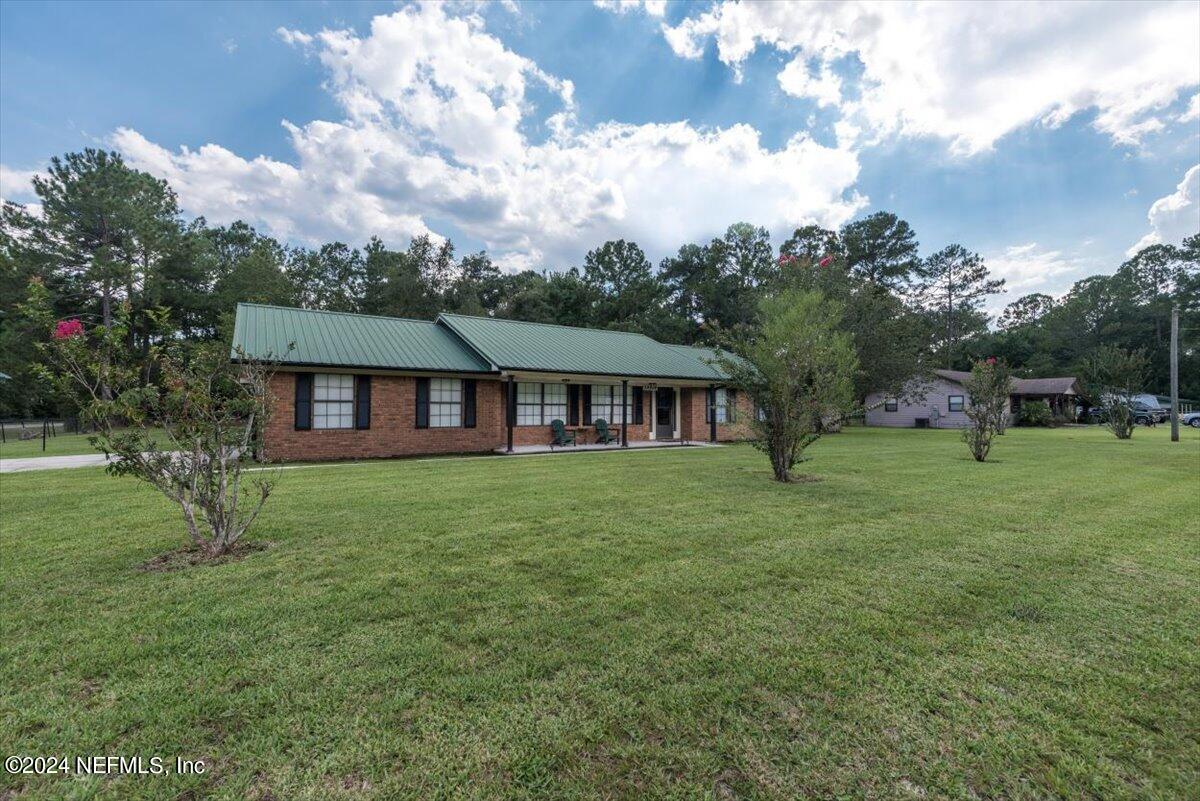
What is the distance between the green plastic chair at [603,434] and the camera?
16.8 m

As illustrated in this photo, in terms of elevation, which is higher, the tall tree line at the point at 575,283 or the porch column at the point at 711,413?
the tall tree line at the point at 575,283

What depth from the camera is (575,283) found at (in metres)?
38.4

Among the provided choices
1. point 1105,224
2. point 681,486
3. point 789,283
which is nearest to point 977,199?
point 1105,224

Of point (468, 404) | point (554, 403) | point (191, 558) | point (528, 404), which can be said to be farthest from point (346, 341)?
point (191, 558)

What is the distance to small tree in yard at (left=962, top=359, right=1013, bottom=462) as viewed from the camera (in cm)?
1235

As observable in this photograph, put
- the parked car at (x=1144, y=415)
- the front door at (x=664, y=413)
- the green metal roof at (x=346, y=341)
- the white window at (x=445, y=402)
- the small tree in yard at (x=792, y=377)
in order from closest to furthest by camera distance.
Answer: the small tree in yard at (x=792, y=377) → the green metal roof at (x=346, y=341) → the white window at (x=445, y=402) → the front door at (x=664, y=413) → the parked car at (x=1144, y=415)

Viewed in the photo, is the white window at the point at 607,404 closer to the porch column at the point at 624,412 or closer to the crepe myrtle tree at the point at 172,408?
the porch column at the point at 624,412

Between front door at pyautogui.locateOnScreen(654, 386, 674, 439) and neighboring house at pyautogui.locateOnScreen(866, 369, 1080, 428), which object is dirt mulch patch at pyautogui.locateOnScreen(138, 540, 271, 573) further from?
neighboring house at pyautogui.locateOnScreen(866, 369, 1080, 428)

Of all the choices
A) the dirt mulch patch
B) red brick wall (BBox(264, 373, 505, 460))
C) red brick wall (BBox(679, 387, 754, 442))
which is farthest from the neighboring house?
the dirt mulch patch

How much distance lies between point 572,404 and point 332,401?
729cm

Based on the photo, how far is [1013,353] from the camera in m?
49.4

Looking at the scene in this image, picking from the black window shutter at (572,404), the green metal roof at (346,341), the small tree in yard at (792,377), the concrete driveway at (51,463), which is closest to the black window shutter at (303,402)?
the green metal roof at (346,341)

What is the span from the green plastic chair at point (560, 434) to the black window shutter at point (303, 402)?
693 centimetres

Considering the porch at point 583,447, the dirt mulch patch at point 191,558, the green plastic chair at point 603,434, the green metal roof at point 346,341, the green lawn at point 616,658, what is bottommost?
the green lawn at point 616,658
